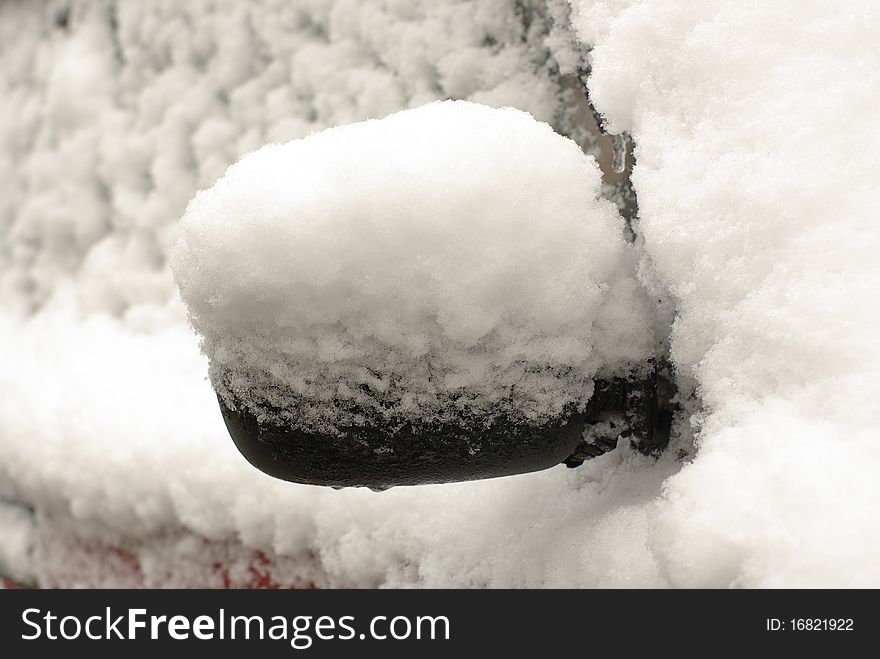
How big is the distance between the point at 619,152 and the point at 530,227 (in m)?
0.31

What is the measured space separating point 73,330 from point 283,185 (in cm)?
118

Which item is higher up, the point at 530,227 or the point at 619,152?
the point at 619,152

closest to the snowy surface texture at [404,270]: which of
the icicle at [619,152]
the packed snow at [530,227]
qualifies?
the packed snow at [530,227]

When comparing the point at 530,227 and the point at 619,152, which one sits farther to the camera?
the point at 619,152

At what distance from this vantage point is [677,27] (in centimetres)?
82

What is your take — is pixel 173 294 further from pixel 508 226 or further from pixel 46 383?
pixel 508 226

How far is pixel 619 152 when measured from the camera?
96cm

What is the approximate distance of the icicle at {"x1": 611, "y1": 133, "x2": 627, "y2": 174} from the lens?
0.94 meters

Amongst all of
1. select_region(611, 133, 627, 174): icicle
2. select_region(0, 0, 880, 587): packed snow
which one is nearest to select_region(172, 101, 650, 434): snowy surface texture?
select_region(0, 0, 880, 587): packed snow

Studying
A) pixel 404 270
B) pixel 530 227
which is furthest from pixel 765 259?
pixel 404 270

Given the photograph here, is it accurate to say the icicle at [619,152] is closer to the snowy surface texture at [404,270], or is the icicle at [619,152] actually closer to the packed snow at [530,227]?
the packed snow at [530,227]

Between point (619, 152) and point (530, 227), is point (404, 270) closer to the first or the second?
point (530, 227)

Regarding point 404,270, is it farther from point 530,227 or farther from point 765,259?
point 765,259
